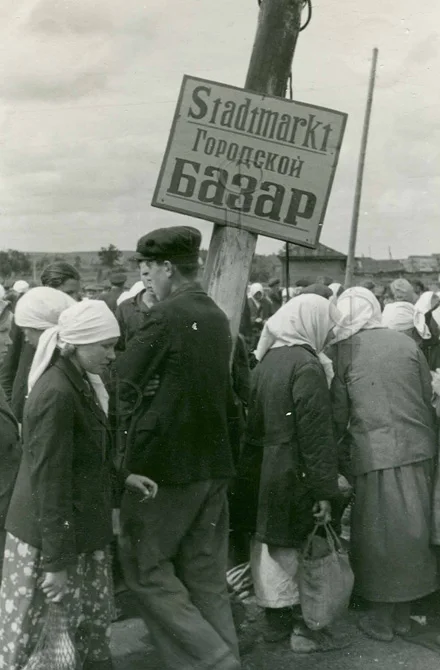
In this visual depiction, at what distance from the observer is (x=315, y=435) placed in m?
3.76

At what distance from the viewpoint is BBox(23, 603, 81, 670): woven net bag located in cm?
298

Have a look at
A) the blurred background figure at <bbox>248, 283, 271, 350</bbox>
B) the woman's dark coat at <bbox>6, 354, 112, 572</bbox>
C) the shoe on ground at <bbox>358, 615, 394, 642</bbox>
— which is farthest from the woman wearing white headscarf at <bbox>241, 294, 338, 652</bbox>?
the blurred background figure at <bbox>248, 283, 271, 350</bbox>

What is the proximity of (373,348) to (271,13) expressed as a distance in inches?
72.2

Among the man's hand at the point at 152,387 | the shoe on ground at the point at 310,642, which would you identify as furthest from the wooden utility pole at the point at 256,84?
the shoe on ground at the point at 310,642

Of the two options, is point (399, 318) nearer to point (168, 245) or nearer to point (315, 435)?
point (315, 435)

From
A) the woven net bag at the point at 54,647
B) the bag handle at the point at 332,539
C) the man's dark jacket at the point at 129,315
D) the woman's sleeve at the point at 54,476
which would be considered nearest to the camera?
the woman's sleeve at the point at 54,476

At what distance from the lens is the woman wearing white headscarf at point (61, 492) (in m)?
2.88

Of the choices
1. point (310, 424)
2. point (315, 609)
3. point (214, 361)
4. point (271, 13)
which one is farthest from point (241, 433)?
point (271, 13)

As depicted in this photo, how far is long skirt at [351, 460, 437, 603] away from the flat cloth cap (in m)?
1.64

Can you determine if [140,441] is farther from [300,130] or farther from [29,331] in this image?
[300,130]

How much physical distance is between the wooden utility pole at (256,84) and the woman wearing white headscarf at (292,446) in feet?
0.93

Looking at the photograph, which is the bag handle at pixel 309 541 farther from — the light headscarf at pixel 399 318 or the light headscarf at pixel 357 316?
the light headscarf at pixel 399 318

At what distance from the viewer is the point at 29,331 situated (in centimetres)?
395

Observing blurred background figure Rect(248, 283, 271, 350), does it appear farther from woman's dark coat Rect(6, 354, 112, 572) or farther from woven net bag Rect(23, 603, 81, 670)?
woven net bag Rect(23, 603, 81, 670)
